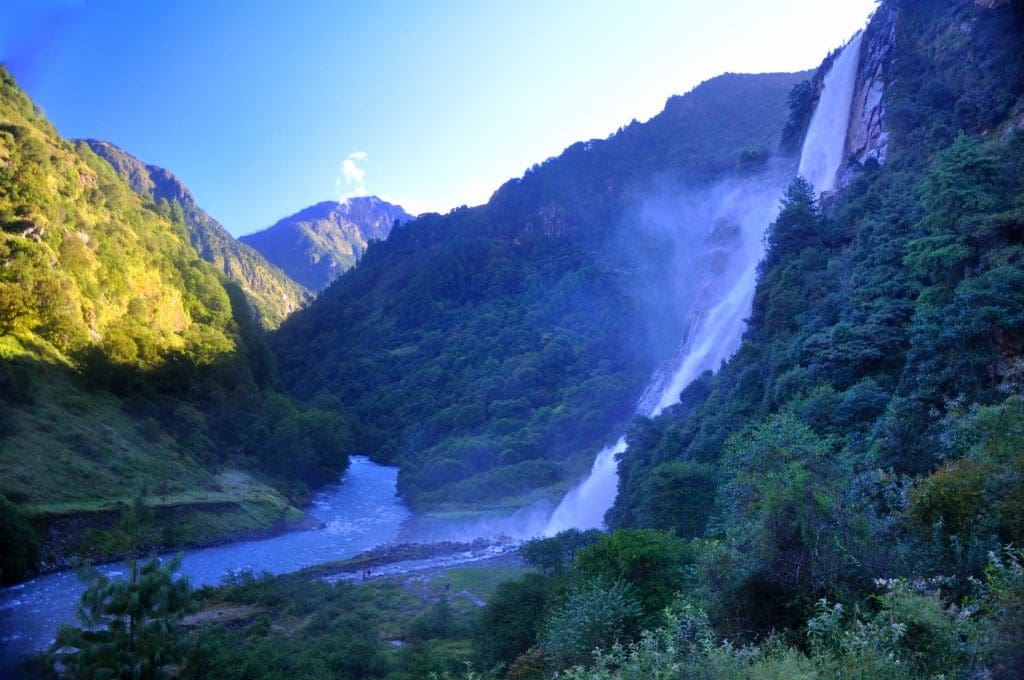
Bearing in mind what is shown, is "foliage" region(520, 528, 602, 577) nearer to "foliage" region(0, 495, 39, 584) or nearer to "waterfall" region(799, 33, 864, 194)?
"foliage" region(0, 495, 39, 584)

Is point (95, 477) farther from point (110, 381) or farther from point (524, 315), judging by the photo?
point (524, 315)

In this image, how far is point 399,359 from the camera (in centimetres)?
12319

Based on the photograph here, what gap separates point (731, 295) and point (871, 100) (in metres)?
15.3

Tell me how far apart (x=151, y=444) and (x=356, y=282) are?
11136cm

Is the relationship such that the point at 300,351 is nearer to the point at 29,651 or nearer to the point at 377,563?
the point at 377,563

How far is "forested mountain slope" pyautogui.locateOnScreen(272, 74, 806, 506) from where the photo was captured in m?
80.3

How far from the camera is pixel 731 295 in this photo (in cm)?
4728

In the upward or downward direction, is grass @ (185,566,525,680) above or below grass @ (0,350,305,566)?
below

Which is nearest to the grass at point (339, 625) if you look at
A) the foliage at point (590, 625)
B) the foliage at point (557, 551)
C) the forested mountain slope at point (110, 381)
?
the foliage at point (557, 551)

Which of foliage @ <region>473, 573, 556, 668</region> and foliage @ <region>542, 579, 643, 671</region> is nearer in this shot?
foliage @ <region>542, 579, 643, 671</region>

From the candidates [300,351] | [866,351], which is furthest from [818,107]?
[300,351]

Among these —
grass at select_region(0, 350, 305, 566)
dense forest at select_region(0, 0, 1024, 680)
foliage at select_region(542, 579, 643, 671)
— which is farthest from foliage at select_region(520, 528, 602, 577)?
grass at select_region(0, 350, 305, 566)

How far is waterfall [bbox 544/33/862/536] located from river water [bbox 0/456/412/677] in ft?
60.4

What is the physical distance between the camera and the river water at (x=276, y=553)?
26.3m
